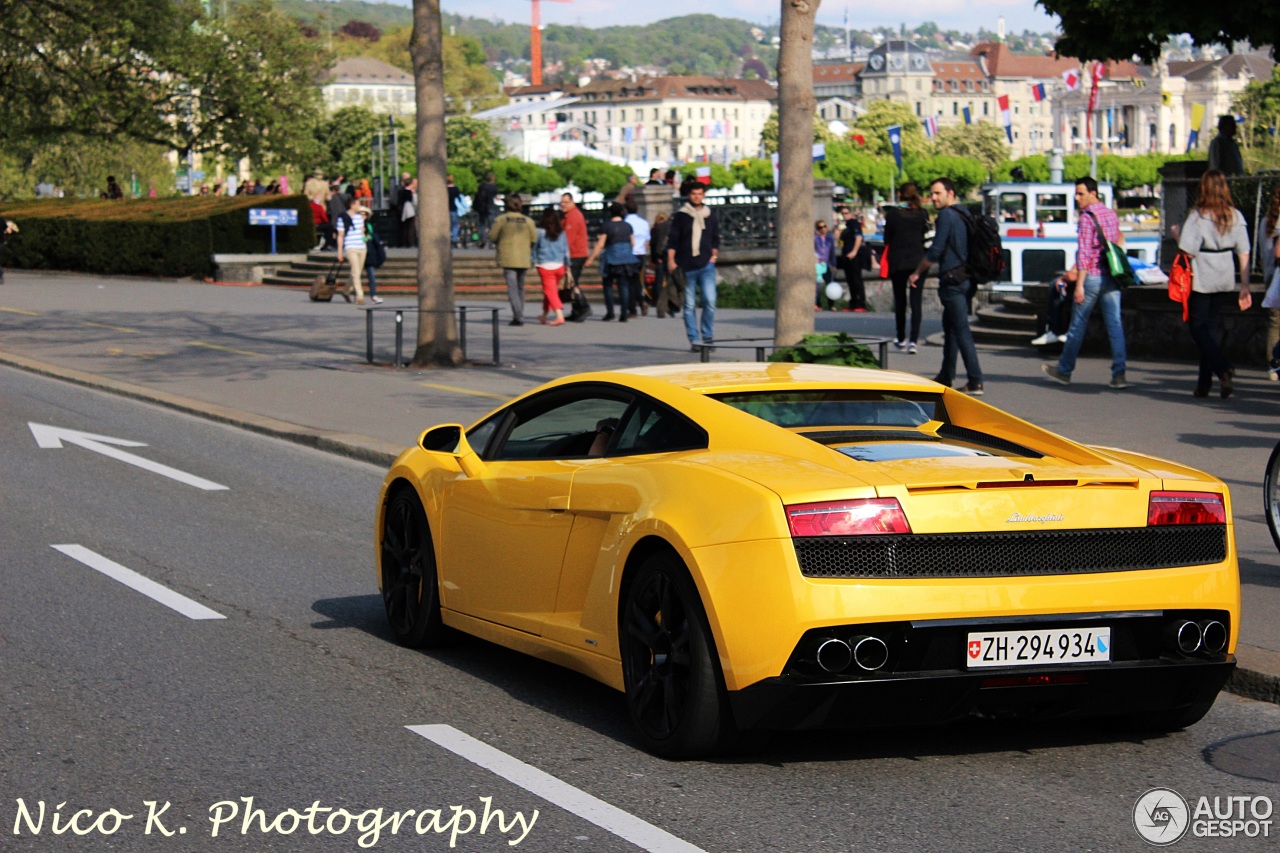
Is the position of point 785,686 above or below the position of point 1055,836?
above

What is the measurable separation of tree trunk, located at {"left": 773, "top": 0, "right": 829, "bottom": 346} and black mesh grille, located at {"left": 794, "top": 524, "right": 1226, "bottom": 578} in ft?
26.4

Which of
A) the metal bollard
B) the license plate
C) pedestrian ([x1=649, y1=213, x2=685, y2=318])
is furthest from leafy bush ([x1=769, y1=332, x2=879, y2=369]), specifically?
pedestrian ([x1=649, y1=213, x2=685, y2=318])

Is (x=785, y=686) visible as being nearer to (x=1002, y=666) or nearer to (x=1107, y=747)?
(x=1002, y=666)

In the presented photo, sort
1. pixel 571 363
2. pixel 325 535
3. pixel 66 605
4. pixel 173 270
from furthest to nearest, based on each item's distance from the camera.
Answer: pixel 173 270
pixel 571 363
pixel 325 535
pixel 66 605

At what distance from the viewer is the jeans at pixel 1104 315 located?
55.5ft

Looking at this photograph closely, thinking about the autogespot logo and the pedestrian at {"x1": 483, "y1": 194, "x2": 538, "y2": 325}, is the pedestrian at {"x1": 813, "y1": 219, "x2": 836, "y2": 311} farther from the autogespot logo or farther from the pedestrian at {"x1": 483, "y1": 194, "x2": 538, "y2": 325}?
the autogespot logo

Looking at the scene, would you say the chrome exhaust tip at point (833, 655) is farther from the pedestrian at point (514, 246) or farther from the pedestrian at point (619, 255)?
the pedestrian at point (619, 255)

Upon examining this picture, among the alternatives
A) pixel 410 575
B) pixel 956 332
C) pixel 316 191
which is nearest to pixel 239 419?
pixel 956 332

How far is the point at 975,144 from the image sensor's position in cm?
16950

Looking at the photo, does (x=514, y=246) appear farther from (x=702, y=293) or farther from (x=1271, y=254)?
(x=1271, y=254)

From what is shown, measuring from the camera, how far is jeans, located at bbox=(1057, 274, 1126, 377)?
55.5 ft

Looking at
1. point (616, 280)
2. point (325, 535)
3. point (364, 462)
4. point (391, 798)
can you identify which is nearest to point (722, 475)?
point (391, 798)

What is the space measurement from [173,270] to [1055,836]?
3998cm

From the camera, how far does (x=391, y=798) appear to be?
526 centimetres
